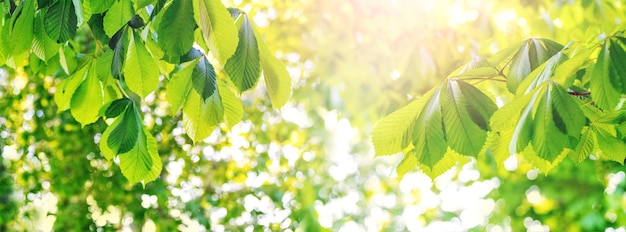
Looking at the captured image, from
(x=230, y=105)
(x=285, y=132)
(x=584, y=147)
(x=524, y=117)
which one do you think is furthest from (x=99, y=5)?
(x=285, y=132)

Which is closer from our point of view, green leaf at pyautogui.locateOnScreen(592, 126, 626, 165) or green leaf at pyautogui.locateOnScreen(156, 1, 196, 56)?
green leaf at pyautogui.locateOnScreen(156, 1, 196, 56)

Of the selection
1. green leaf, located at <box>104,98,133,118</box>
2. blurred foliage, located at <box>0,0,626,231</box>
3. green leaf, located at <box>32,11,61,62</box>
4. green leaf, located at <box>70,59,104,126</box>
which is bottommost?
blurred foliage, located at <box>0,0,626,231</box>

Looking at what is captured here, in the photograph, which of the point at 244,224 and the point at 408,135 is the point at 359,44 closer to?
the point at 244,224

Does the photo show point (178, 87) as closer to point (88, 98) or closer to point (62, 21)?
point (62, 21)

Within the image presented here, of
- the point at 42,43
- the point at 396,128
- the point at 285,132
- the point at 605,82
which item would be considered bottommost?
the point at 285,132

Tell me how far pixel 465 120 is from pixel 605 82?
0.60 ft

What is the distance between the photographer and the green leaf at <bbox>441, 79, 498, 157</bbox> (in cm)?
84

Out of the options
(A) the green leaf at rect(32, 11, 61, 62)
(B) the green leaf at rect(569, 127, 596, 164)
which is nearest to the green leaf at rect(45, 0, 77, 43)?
(A) the green leaf at rect(32, 11, 61, 62)

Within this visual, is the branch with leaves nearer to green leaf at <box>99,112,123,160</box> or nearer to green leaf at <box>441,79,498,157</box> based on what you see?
green leaf at <box>441,79,498,157</box>

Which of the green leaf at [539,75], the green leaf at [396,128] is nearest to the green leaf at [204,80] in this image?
the green leaf at [396,128]

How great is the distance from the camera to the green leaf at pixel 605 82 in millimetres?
777

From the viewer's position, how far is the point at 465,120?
85cm

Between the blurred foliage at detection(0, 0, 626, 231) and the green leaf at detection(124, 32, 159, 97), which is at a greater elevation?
the green leaf at detection(124, 32, 159, 97)

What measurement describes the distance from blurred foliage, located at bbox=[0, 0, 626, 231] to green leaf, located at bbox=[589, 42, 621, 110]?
7.02ft
